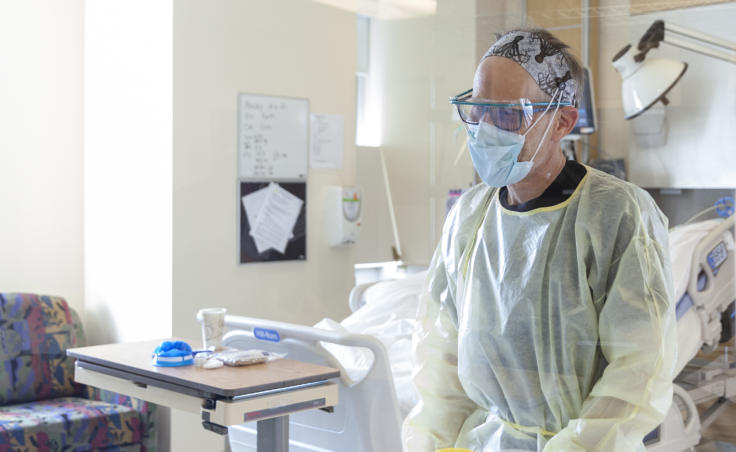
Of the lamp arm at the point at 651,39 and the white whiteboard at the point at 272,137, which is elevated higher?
the lamp arm at the point at 651,39

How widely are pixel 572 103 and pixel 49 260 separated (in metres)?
2.30

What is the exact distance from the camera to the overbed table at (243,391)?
201 centimetres

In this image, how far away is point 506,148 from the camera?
4.23 feet

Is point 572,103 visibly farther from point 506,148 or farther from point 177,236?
point 177,236

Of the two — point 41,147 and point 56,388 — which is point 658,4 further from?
point 56,388

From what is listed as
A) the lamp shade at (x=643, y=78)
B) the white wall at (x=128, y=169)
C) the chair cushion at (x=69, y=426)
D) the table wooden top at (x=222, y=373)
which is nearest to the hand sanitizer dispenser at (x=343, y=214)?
the table wooden top at (x=222, y=373)

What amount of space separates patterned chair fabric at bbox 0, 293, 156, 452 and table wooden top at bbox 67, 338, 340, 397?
60 cm

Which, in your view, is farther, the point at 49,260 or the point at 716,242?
the point at 49,260

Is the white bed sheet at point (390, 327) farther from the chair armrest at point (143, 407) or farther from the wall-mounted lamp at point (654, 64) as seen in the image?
the chair armrest at point (143, 407)

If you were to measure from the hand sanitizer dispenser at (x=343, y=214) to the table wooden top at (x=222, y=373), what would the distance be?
Answer: 0.37 meters

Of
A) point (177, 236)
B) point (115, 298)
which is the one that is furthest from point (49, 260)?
point (177, 236)

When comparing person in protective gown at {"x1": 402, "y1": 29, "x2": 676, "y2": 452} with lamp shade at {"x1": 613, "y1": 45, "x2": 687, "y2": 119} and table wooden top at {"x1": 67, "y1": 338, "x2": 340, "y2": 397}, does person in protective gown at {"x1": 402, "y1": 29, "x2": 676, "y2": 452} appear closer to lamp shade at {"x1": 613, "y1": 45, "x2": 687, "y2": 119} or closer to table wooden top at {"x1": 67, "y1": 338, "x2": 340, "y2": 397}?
lamp shade at {"x1": 613, "y1": 45, "x2": 687, "y2": 119}

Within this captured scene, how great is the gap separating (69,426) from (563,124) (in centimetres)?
225

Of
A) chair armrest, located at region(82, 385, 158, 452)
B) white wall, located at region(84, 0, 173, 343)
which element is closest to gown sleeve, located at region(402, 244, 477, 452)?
white wall, located at region(84, 0, 173, 343)
